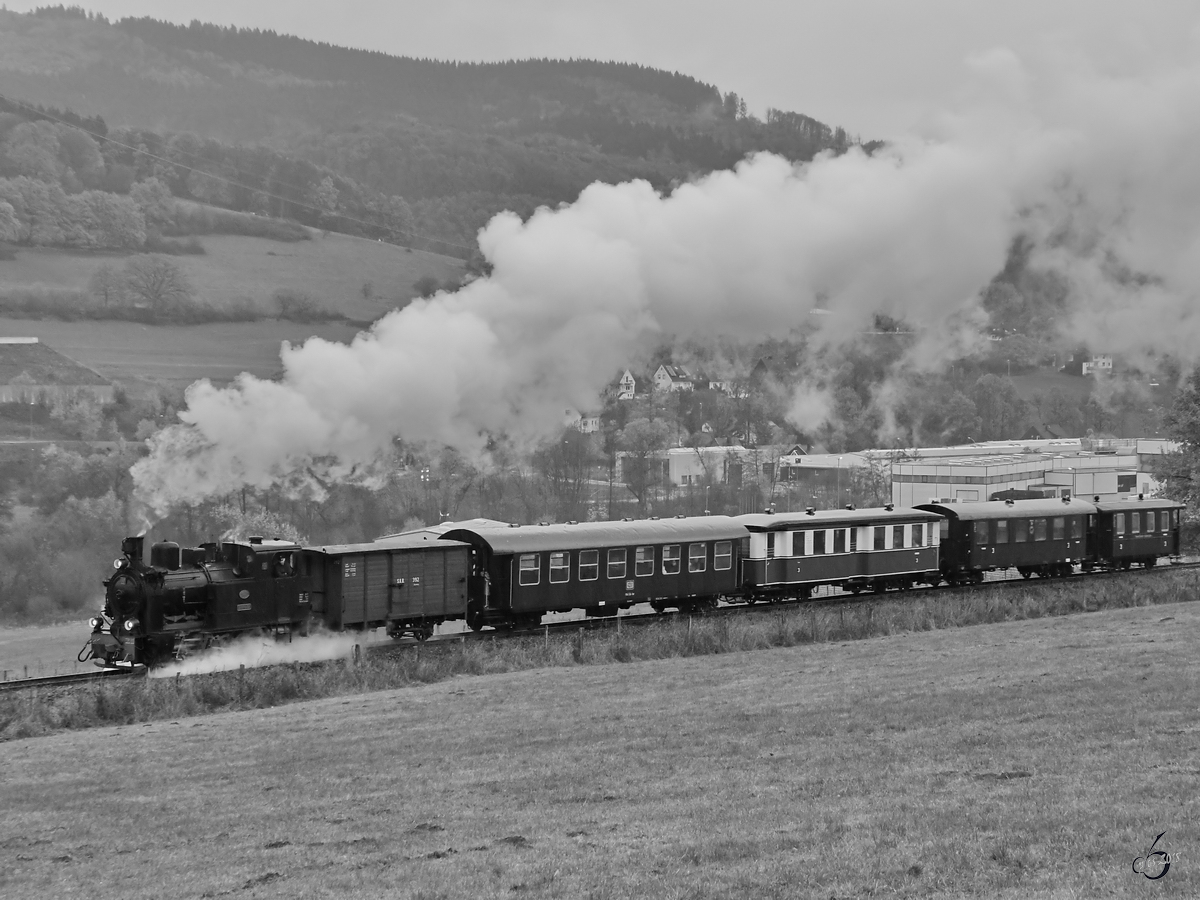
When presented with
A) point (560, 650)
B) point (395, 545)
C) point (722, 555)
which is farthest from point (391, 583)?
point (722, 555)

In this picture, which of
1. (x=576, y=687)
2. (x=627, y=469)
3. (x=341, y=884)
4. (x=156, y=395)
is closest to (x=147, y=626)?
(x=576, y=687)

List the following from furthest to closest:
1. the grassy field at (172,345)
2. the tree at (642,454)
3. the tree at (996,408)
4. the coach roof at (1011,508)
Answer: the tree at (996,408), the grassy field at (172,345), the tree at (642,454), the coach roof at (1011,508)

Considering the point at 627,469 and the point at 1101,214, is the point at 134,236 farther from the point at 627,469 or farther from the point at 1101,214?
the point at 1101,214

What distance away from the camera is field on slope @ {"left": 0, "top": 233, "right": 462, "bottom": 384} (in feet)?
456

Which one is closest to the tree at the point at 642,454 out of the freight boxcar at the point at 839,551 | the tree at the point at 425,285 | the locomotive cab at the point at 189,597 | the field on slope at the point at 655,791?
the freight boxcar at the point at 839,551

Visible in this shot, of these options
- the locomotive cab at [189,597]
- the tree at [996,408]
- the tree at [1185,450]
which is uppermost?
the tree at [996,408]

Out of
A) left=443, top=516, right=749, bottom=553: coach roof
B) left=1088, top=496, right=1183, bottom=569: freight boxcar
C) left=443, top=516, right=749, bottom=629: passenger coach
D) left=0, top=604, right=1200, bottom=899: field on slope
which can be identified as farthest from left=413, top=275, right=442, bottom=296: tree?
left=0, top=604, right=1200, bottom=899: field on slope

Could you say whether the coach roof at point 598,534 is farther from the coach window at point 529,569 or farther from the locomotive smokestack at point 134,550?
the locomotive smokestack at point 134,550

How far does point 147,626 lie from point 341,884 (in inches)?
675

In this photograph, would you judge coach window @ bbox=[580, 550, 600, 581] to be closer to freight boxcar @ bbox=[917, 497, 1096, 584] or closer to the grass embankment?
the grass embankment

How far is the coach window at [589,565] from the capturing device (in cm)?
3562

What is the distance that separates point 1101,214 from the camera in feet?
444

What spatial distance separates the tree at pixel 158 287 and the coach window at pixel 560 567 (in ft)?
428

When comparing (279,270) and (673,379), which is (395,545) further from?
(279,270)
